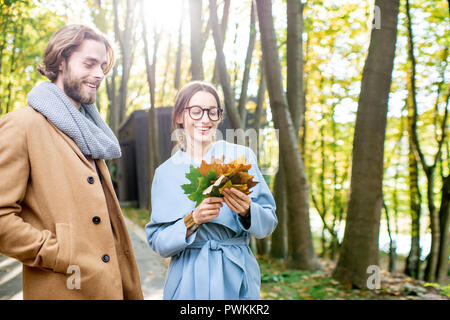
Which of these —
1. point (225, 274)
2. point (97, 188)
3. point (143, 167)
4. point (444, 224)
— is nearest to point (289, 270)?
point (444, 224)

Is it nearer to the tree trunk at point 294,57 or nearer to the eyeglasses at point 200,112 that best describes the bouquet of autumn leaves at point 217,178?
the eyeglasses at point 200,112

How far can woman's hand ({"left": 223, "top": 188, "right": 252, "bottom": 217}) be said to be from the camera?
1.91 m

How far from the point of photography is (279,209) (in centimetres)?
909

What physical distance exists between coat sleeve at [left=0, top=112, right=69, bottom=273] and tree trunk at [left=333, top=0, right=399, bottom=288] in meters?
4.63

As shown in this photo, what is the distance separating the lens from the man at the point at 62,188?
177cm

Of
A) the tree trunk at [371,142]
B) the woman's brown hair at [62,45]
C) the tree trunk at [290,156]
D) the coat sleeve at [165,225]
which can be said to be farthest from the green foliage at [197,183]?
the tree trunk at [290,156]

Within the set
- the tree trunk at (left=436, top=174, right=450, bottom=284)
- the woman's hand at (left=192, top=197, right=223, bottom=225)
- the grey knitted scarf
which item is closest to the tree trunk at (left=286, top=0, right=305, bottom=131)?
the tree trunk at (left=436, top=174, right=450, bottom=284)

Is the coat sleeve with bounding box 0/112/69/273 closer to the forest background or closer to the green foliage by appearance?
the green foliage

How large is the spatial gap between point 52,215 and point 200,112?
3.20 ft

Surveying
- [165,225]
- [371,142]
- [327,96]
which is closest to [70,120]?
[165,225]

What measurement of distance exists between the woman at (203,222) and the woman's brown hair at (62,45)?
2.06 feet

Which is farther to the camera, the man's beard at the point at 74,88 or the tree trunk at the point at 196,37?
the tree trunk at the point at 196,37

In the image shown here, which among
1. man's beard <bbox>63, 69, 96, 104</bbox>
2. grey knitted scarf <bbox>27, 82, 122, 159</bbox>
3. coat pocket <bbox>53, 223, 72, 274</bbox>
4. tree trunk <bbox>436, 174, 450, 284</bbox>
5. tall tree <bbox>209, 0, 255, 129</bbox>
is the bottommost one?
tree trunk <bbox>436, 174, 450, 284</bbox>
